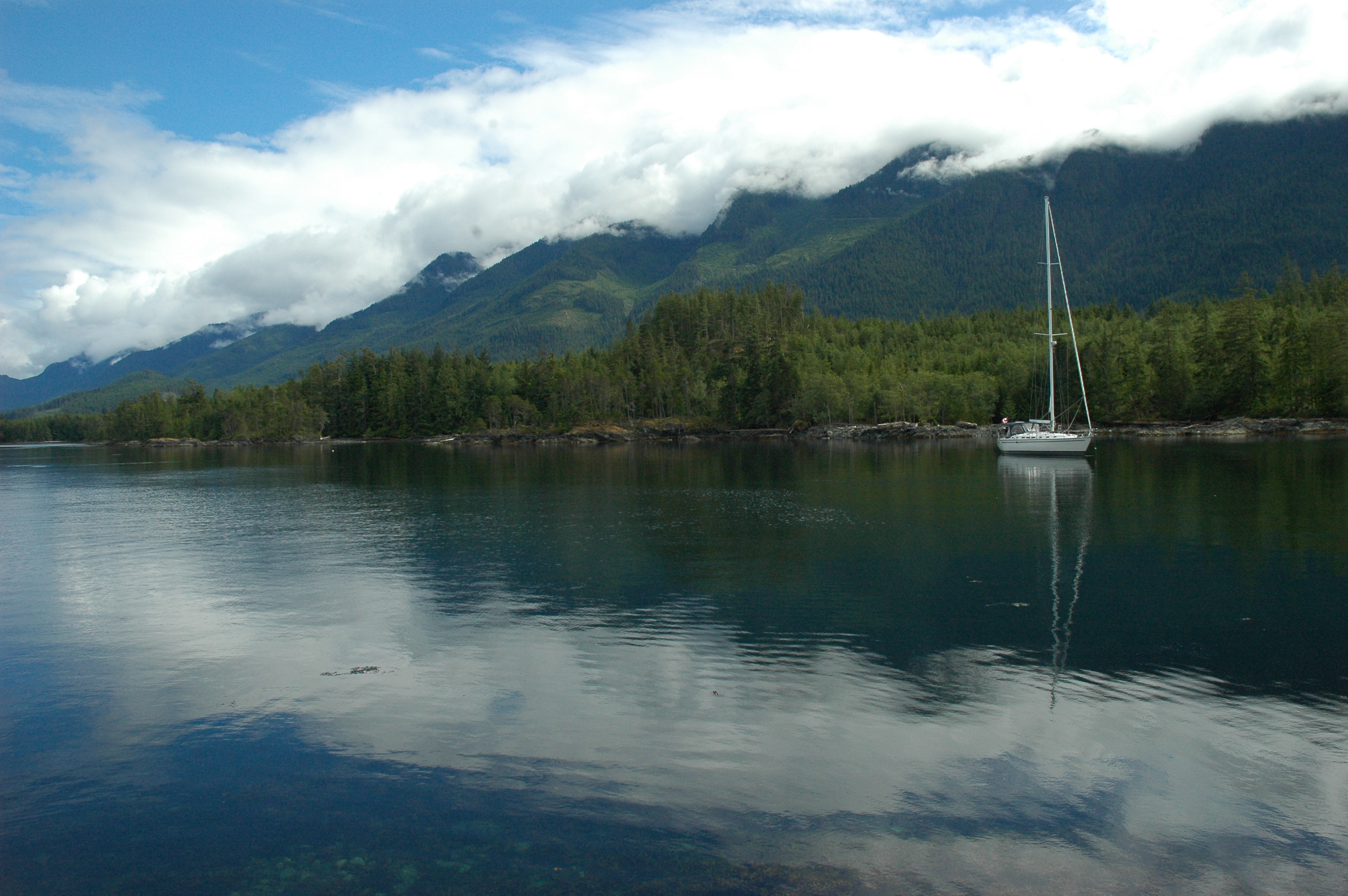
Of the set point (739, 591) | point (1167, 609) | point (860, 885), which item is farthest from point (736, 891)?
point (1167, 609)

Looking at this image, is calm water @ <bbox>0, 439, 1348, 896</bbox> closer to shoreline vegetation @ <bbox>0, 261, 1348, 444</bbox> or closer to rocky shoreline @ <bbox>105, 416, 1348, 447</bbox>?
rocky shoreline @ <bbox>105, 416, 1348, 447</bbox>

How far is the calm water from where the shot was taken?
11.3 m

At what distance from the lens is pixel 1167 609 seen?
2383cm

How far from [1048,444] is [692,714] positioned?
270ft

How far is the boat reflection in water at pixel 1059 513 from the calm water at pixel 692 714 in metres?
0.25

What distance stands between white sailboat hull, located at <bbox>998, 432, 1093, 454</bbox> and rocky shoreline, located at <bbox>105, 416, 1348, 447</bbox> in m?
46.7

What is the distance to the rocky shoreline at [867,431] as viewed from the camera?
120 meters

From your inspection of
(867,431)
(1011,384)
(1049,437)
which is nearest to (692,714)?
(1049,437)

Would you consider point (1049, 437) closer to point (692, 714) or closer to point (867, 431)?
point (867, 431)

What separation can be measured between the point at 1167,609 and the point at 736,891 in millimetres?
19322

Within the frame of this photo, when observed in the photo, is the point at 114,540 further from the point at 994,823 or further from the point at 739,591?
the point at 994,823

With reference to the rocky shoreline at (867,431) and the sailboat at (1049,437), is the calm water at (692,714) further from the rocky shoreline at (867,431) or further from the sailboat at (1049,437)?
the rocky shoreline at (867,431)

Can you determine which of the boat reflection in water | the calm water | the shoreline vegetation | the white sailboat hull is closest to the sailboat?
the white sailboat hull

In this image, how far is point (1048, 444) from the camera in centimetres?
8800
